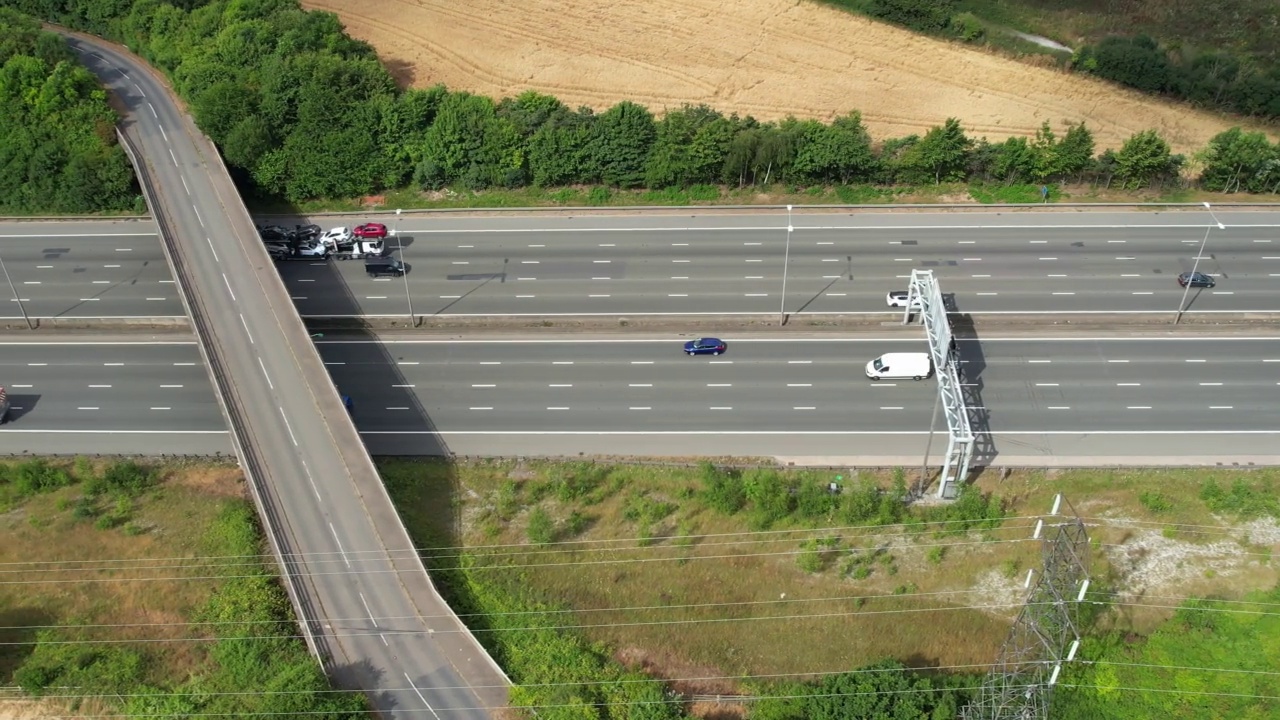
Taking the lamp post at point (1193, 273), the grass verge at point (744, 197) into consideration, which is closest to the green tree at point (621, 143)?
the grass verge at point (744, 197)

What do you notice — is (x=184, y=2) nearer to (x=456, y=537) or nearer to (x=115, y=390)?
(x=115, y=390)

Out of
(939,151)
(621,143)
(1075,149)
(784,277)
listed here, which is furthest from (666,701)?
(1075,149)

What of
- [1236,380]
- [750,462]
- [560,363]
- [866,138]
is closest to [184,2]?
[560,363]

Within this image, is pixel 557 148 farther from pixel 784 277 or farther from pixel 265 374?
pixel 265 374

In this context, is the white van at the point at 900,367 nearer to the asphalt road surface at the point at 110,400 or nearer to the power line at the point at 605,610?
the power line at the point at 605,610

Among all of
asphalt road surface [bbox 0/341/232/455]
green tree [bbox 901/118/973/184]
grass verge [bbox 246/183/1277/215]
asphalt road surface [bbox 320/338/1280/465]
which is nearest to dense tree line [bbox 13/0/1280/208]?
green tree [bbox 901/118/973/184]

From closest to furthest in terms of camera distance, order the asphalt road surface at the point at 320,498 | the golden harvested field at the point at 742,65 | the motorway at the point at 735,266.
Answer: the asphalt road surface at the point at 320,498
the motorway at the point at 735,266
the golden harvested field at the point at 742,65
